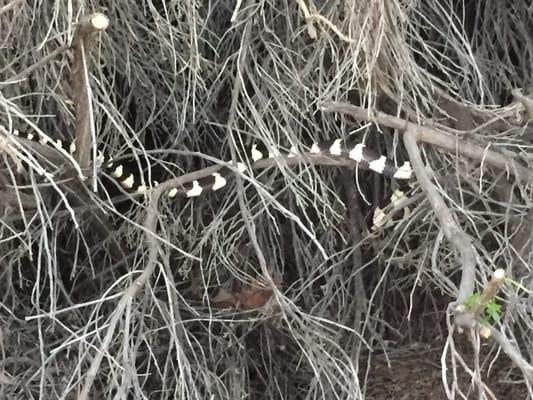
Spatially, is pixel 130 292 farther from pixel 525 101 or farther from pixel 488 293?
pixel 525 101

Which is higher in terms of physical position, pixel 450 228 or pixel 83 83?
pixel 83 83

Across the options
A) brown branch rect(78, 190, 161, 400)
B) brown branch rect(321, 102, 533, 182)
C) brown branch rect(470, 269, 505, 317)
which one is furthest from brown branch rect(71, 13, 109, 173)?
brown branch rect(470, 269, 505, 317)

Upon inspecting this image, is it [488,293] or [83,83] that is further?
[83,83]

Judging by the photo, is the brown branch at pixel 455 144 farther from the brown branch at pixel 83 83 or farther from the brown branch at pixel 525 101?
the brown branch at pixel 83 83

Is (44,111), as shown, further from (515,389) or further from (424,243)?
(515,389)

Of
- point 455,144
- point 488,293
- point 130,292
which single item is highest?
point 488,293

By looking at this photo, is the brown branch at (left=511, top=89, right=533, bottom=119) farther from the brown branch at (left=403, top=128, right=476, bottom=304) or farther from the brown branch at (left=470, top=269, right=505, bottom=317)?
the brown branch at (left=470, top=269, right=505, bottom=317)

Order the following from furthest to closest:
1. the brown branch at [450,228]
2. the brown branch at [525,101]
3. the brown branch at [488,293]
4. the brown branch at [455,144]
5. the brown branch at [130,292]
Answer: the brown branch at [455,144], the brown branch at [525,101], the brown branch at [130,292], the brown branch at [450,228], the brown branch at [488,293]

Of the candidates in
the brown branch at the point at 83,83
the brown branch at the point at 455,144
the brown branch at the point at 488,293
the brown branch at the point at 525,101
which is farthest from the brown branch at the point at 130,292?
the brown branch at the point at 525,101

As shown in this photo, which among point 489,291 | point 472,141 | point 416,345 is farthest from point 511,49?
point 489,291

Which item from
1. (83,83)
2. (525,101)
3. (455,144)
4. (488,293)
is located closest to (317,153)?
(455,144)

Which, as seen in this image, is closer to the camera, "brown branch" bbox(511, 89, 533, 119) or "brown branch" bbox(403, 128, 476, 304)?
"brown branch" bbox(403, 128, 476, 304)

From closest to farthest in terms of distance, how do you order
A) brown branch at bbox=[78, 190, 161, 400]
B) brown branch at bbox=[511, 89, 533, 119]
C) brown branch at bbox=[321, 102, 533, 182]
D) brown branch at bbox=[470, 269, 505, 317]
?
brown branch at bbox=[470, 269, 505, 317]
brown branch at bbox=[78, 190, 161, 400]
brown branch at bbox=[511, 89, 533, 119]
brown branch at bbox=[321, 102, 533, 182]

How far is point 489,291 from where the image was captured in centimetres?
152
